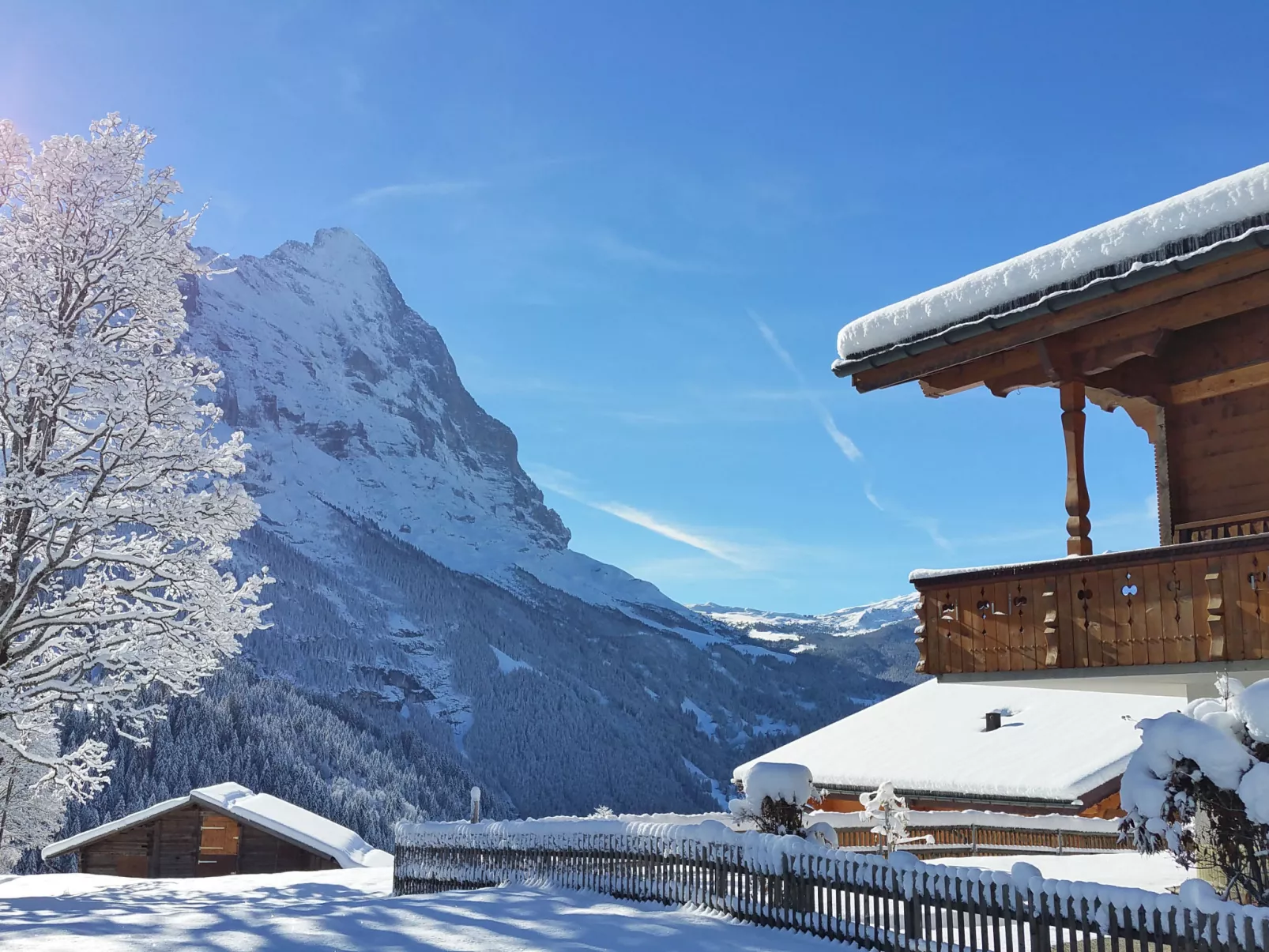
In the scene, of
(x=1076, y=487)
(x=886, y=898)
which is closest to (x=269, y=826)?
(x=886, y=898)

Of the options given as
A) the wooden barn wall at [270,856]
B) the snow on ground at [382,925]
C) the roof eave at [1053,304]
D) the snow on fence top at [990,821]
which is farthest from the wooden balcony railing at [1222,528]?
the wooden barn wall at [270,856]

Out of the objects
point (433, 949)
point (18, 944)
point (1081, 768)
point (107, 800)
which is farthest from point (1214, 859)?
point (107, 800)

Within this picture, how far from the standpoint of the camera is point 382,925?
39.3ft

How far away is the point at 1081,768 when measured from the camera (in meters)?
26.7

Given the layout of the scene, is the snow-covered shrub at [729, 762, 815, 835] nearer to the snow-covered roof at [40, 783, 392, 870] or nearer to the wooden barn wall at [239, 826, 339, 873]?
the snow-covered roof at [40, 783, 392, 870]

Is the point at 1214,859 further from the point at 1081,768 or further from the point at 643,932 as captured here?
the point at 1081,768

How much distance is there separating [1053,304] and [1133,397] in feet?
6.69

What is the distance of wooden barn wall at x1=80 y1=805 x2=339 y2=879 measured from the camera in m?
38.7

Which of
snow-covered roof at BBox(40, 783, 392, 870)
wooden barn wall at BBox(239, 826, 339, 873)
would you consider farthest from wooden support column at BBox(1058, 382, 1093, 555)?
wooden barn wall at BBox(239, 826, 339, 873)

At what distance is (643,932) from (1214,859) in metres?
5.94

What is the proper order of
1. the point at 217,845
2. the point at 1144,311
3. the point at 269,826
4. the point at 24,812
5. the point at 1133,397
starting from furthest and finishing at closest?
the point at 24,812
the point at 217,845
the point at 269,826
the point at 1133,397
the point at 1144,311

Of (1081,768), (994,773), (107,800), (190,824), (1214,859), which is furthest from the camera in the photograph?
(107,800)

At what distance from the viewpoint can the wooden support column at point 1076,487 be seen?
1159 centimetres

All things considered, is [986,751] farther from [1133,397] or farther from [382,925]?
[382,925]
